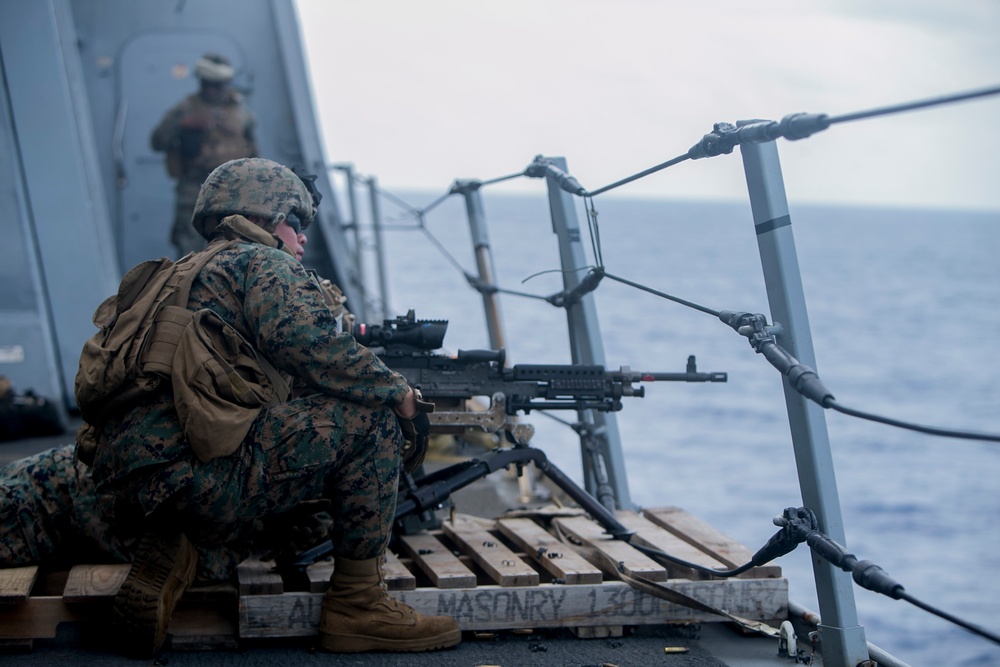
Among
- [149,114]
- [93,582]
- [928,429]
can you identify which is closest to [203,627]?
[93,582]

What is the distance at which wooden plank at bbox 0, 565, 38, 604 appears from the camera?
12.5 feet

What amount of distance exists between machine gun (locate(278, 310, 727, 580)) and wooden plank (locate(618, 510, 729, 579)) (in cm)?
11

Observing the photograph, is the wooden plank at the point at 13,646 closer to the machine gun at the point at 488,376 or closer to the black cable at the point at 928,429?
the machine gun at the point at 488,376

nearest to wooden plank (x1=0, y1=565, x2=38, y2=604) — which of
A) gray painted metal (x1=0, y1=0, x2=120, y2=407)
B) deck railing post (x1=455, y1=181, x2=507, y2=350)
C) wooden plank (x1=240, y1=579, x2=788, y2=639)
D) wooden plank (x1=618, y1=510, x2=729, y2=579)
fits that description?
wooden plank (x1=240, y1=579, x2=788, y2=639)

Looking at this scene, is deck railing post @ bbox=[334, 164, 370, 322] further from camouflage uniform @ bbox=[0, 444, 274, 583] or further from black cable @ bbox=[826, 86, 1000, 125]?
black cable @ bbox=[826, 86, 1000, 125]

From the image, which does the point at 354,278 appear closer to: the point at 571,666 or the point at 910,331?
the point at 571,666

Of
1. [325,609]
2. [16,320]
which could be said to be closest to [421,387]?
[325,609]

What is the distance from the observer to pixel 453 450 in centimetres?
734

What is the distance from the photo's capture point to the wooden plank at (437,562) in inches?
162

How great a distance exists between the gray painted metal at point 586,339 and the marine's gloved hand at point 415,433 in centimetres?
127

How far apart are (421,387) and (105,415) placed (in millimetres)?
1354

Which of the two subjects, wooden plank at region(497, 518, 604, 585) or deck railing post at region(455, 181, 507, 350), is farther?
deck railing post at region(455, 181, 507, 350)

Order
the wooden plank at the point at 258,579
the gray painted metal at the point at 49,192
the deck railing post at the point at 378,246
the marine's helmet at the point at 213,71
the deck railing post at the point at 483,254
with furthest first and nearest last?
1. the deck railing post at the point at 378,246
2. the marine's helmet at the point at 213,71
3. the gray painted metal at the point at 49,192
4. the deck railing post at the point at 483,254
5. the wooden plank at the point at 258,579

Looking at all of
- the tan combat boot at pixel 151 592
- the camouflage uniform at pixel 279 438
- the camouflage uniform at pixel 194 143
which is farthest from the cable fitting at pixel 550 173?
the camouflage uniform at pixel 194 143
